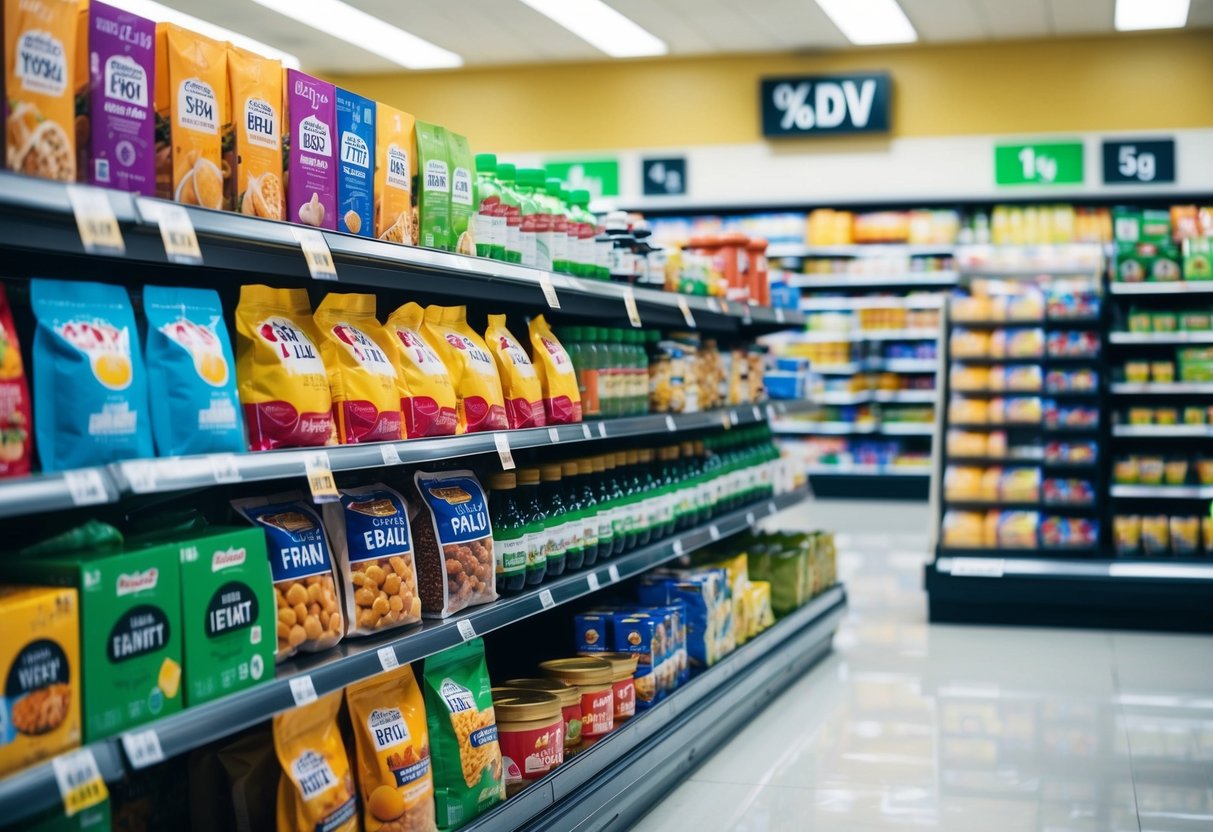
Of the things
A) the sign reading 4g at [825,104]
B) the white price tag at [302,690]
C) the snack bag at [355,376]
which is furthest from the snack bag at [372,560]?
A: the sign reading 4g at [825,104]

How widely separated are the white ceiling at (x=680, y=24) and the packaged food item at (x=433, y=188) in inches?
285

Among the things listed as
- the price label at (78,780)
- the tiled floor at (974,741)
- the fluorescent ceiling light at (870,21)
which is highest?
the fluorescent ceiling light at (870,21)

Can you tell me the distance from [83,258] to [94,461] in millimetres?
564

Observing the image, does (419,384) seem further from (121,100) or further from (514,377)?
(121,100)

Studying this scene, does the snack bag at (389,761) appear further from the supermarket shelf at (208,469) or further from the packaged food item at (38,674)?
the packaged food item at (38,674)

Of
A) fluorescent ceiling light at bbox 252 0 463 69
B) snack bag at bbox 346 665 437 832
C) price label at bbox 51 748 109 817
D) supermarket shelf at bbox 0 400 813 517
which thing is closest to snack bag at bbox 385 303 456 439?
supermarket shelf at bbox 0 400 813 517

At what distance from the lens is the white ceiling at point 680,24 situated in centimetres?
962

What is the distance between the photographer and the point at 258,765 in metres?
2.30

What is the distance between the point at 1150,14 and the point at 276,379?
9751 mm

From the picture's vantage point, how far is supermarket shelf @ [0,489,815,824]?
5.18 ft

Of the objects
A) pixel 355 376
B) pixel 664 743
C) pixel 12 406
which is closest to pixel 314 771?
pixel 355 376

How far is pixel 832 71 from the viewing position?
37.1ft

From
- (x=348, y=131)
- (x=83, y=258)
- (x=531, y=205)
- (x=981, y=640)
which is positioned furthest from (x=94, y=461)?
(x=981, y=640)

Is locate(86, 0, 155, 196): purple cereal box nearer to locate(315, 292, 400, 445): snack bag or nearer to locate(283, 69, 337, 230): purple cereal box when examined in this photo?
locate(283, 69, 337, 230): purple cereal box
